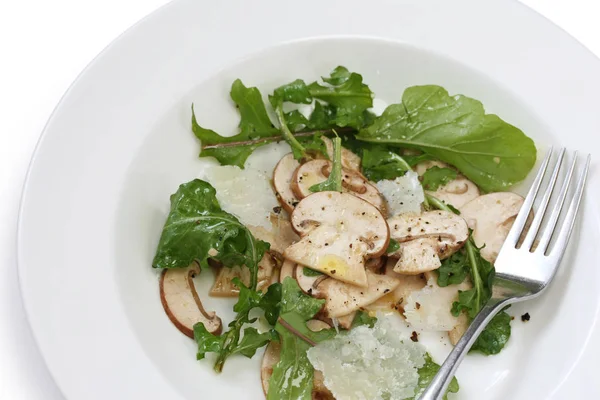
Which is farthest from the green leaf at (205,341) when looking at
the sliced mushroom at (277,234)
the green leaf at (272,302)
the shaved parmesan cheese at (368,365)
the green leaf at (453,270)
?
the green leaf at (453,270)

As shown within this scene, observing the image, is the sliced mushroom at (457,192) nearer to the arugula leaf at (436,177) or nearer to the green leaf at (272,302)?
the arugula leaf at (436,177)

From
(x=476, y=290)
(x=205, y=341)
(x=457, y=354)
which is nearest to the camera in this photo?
(x=457, y=354)

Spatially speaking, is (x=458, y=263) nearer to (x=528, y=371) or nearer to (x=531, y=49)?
(x=528, y=371)

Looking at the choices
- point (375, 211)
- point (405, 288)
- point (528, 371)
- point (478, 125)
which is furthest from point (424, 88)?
point (528, 371)

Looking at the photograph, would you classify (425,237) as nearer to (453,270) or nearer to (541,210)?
(453,270)

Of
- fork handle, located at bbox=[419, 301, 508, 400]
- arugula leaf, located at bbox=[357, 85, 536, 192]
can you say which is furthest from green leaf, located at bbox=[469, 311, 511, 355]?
arugula leaf, located at bbox=[357, 85, 536, 192]

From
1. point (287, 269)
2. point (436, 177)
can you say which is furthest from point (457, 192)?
point (287, 269)
